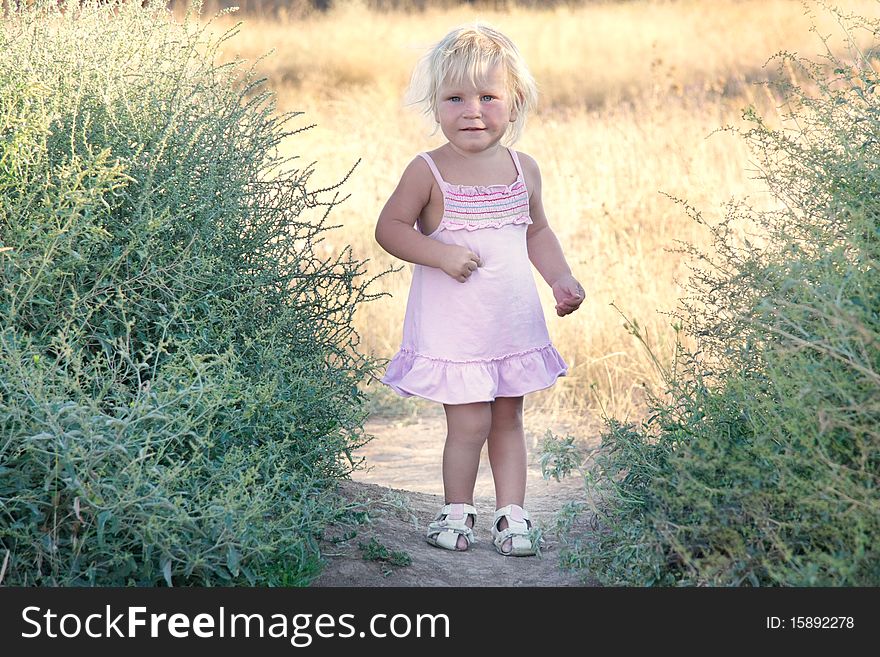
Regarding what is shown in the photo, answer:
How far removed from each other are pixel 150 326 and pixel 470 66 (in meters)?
1.18

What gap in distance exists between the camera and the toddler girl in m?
3.19

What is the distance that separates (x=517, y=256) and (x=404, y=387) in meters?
0.52

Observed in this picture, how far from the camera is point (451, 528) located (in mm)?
3215

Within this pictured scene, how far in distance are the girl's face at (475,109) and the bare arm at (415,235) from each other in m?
0.14

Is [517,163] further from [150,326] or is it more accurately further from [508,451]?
[150,326]

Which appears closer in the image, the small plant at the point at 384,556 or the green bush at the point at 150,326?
the green bush at the point at 150,326

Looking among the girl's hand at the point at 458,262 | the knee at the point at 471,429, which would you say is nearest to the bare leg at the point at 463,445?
the knee at the point at 471,429

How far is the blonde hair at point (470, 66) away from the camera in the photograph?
3.20 meters

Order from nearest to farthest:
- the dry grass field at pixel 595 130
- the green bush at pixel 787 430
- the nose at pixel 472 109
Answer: the green bush at pixel 787 430 < the nose at pixel 472 109 < the dry grass field at pixel 595 130

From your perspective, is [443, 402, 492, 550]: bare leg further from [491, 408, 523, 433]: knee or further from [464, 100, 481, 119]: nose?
[464, 100, 481, 119]: nose

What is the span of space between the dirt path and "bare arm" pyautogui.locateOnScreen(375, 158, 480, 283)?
0.69 m

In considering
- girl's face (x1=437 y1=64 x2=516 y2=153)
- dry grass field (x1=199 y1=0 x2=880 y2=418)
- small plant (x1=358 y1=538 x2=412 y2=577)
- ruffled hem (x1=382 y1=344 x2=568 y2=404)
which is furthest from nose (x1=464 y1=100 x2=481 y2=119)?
small plant (x1=358 y1=538 x2=412 y2=577)

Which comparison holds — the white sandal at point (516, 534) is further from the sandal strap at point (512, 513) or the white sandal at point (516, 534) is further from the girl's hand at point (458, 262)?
the girl's hand at point (458, 262)

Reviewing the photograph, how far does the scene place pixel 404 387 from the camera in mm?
3197
